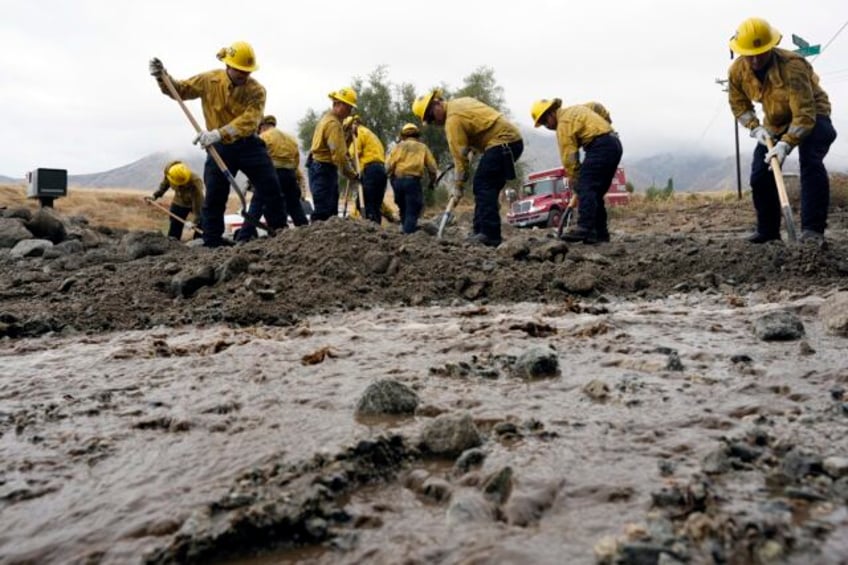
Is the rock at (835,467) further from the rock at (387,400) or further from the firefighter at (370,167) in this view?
the firefighter at (370,167)

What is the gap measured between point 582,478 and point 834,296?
236cm

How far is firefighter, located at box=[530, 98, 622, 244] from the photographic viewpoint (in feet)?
22.8

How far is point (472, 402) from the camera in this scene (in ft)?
7.35

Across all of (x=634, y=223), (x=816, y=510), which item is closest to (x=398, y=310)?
(x=816, y=510)

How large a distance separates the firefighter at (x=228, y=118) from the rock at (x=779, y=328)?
5.00 meters

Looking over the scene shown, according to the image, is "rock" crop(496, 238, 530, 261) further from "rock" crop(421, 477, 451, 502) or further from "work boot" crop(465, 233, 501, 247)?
"rock" crop(421, 477, 451, 502)

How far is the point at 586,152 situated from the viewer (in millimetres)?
7094

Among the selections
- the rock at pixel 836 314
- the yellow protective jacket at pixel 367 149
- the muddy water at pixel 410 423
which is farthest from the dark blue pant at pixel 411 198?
the rock at pixel 836 314

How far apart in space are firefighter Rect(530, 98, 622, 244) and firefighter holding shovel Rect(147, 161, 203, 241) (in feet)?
18.3

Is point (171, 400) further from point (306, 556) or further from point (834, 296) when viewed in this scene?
point (834, 296)

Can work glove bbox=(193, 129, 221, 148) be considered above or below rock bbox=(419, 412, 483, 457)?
above

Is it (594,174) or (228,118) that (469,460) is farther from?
(228,118)

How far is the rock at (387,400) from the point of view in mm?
2160

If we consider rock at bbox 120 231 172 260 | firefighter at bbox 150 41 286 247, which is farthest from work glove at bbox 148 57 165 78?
rock at bbox 120 231 172 260
